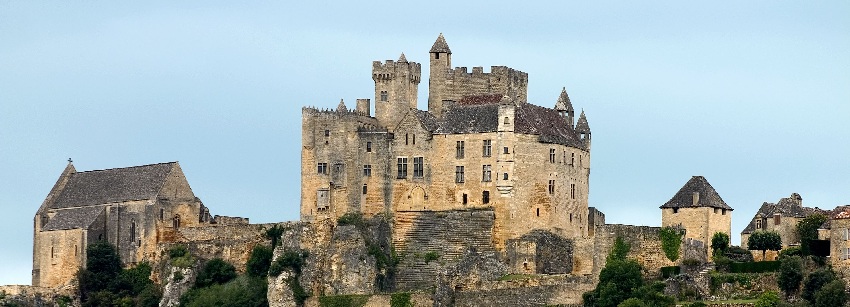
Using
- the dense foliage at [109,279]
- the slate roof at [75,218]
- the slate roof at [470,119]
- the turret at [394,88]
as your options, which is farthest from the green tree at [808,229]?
the slate roof at [75,218]

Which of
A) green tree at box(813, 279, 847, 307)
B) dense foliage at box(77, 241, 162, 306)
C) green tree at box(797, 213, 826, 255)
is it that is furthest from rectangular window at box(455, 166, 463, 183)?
green tree at box(813, 279, 847, 307)

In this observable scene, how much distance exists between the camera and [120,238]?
401 ft

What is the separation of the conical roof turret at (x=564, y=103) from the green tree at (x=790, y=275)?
17592 millimetres

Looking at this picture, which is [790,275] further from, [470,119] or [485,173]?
[470,119]

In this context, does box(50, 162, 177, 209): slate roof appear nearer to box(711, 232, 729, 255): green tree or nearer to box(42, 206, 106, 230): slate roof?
box(42, 206, 106, 230): slate roof

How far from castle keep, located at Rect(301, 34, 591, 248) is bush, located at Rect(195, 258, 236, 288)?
4.83 meters

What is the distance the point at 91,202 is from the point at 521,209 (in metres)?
22.7

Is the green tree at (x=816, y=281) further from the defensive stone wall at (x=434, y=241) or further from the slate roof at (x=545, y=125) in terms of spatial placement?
the slate roof at (x=545, y=125)

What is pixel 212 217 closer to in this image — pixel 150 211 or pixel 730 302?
pixel 150 211

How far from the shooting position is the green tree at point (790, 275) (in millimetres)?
104875

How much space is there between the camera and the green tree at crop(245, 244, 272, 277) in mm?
118438

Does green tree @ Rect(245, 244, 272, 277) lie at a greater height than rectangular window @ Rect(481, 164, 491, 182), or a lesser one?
lesser

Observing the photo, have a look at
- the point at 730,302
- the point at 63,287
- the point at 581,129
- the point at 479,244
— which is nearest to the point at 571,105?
the point at 581,129

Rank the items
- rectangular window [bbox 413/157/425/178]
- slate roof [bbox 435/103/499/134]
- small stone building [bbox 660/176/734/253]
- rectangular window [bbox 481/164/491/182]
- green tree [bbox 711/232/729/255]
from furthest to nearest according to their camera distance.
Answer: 1. rectangular window [bbox 413/157/425/178]
2. slate roof [bbox 435/103/499/134]
3. rectangular window [bbox 481/164/491/182]
4. small stone building [bbox 660/176/734/253]
5. green tree [bbox 711/232/729/255]
